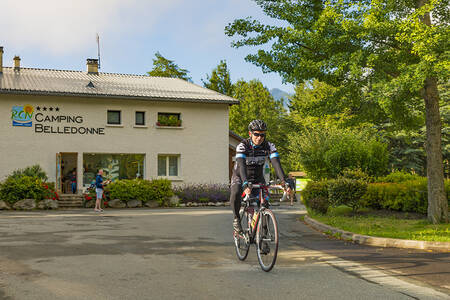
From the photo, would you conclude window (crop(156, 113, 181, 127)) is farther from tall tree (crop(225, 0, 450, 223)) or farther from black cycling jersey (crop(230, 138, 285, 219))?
black cycling jersey (crop(230, 138, 285, 219))

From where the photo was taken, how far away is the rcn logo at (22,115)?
25250 mm

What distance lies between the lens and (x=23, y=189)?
20906 millimetres

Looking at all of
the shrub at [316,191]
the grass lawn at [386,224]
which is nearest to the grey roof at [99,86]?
the shrub at [316,191]

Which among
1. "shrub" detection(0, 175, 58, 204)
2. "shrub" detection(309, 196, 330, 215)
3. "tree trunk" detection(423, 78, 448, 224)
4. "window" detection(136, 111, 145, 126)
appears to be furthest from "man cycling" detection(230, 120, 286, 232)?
"window" detection(136, 111, 145, 126)

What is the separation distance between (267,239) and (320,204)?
8816 millimetres

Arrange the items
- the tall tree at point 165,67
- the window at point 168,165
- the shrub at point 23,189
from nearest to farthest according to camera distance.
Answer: the shrub at point 23,189
the window at point 168,165
the tall tree at point 165,67

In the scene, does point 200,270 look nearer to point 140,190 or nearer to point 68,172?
point 140,190

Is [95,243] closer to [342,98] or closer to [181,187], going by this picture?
[342,98]

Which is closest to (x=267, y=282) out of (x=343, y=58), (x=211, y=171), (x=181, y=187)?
(x=343, y=58)

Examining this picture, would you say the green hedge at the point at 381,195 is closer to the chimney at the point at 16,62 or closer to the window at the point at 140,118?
the window at the point at 140,118

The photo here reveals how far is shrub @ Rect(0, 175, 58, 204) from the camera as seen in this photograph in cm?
2069

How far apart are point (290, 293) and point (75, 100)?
23.2 m

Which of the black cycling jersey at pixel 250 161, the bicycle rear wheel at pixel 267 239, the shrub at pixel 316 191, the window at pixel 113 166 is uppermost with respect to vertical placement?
the window at pixel 113 166

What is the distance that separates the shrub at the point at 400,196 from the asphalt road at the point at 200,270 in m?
4.64
